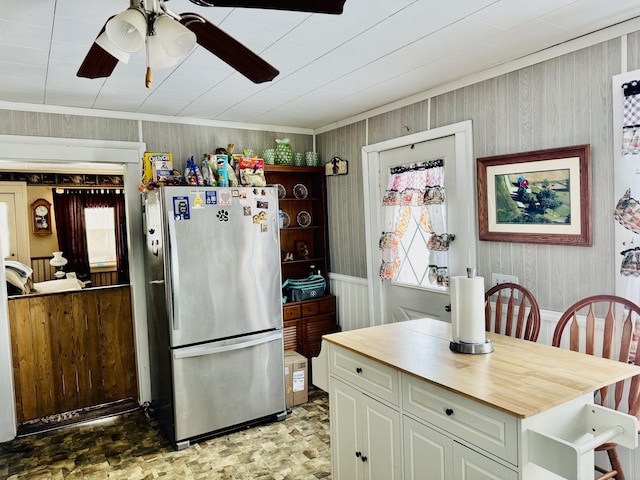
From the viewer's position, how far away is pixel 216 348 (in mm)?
3104

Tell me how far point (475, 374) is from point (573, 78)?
1.66 m

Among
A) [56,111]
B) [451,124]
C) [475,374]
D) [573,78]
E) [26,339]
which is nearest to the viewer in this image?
[475,374]

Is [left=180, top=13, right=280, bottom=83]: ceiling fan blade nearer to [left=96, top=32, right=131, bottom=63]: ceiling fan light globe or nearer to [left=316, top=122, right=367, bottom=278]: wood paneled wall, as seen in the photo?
[left=96, top=32, right=131, bottom=63]: ceiling fan light globe

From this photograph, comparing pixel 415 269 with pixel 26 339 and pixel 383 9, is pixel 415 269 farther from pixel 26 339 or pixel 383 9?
pixel 26 339

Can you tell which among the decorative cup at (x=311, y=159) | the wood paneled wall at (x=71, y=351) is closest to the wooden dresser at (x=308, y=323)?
the decorative cup at (x=311, y=159)

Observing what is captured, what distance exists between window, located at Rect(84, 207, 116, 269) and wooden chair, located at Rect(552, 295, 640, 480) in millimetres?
6101

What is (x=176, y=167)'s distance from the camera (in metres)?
3.72

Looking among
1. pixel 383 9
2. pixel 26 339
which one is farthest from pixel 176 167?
pixel 383 9

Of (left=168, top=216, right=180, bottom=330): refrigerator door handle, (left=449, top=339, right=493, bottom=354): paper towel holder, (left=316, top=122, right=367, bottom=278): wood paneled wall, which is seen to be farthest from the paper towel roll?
(left=316, top=122, right=367, bottom=278): wood paneled wall

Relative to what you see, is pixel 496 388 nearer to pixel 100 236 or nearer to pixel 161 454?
pixel 161 454

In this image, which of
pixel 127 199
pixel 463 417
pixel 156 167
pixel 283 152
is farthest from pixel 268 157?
pixel 463 417

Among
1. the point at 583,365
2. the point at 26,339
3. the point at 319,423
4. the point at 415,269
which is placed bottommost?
the point at 319,423

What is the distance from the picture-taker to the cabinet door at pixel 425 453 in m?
1.66

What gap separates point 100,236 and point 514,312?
5846 mm
